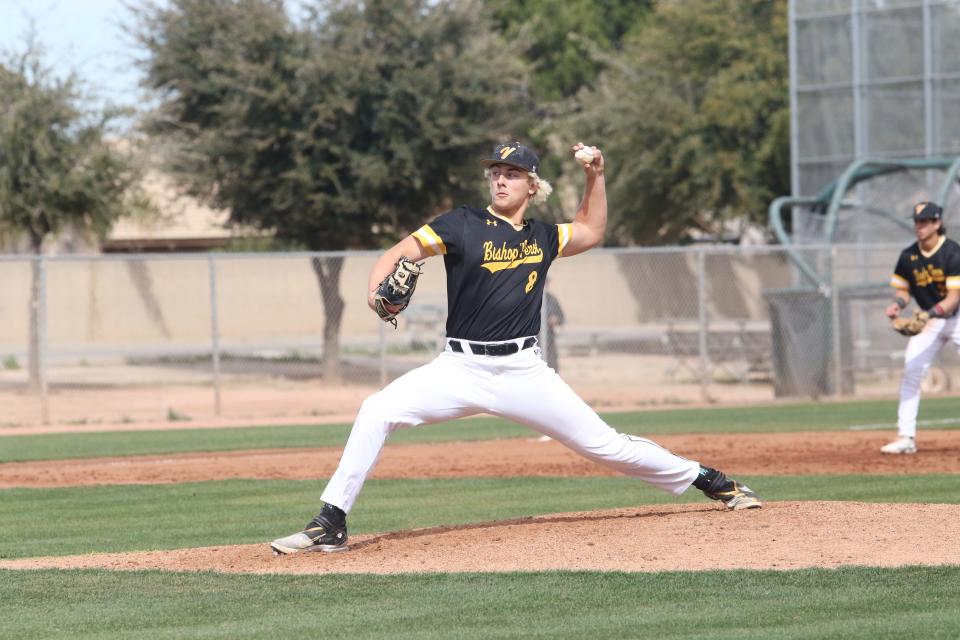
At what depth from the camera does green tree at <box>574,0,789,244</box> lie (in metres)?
32.2

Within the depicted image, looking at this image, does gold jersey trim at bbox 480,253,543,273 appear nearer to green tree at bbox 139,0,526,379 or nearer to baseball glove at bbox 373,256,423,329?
baseball glove at bbox 373,256,423,329

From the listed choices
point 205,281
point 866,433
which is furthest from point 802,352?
point 205,281

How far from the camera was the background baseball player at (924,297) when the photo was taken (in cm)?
1212

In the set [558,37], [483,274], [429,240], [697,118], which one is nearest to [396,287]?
[429,240]

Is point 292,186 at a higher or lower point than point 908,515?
higher

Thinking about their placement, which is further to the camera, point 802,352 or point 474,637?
point 802,352

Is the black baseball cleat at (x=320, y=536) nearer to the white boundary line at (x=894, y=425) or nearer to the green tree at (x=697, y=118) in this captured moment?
the white boundary line at (x=894, y=425)

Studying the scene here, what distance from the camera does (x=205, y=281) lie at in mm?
36406

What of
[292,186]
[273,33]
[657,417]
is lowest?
[657,417]

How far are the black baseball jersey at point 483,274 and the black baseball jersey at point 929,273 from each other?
6.23 metres

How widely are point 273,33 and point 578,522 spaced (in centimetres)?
1868

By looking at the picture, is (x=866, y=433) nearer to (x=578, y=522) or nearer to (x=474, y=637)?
(x=578, y=522)

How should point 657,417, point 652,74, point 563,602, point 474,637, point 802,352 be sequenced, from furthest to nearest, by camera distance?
1. point 652,74
2. point 802,352
3. point 657,417
4. point 563,602
5. point 474,637

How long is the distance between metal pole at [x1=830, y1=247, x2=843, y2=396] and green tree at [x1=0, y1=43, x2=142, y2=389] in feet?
37.9
